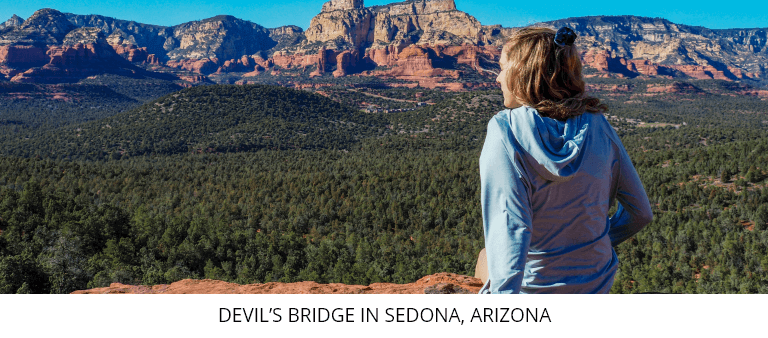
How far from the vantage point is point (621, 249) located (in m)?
20.6

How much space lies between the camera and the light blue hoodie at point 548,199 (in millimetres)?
1938

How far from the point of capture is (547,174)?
1959 mm

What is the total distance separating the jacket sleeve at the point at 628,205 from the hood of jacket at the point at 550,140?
0.36 meters

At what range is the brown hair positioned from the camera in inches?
80.2

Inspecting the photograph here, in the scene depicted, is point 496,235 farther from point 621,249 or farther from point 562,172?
point 621,249

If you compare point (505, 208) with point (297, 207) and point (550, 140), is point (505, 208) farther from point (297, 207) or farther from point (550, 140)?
point (297, 207)

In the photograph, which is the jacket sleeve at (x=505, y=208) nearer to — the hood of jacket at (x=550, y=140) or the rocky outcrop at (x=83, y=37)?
the hood of jacket at (x=550, y=140)

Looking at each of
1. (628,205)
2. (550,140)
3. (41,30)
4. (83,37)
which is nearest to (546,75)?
(550,140)

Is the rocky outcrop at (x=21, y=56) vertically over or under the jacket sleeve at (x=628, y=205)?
over

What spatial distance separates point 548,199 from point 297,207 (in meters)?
28.7

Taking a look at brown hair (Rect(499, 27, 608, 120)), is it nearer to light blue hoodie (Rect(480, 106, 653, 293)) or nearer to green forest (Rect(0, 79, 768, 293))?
light blue hoodie (Rect(480, 106, 653, 293))

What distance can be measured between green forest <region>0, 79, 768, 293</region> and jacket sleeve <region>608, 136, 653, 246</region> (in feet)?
42.0

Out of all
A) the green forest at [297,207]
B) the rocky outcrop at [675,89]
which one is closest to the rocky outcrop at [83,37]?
the green forest at [297,207]
